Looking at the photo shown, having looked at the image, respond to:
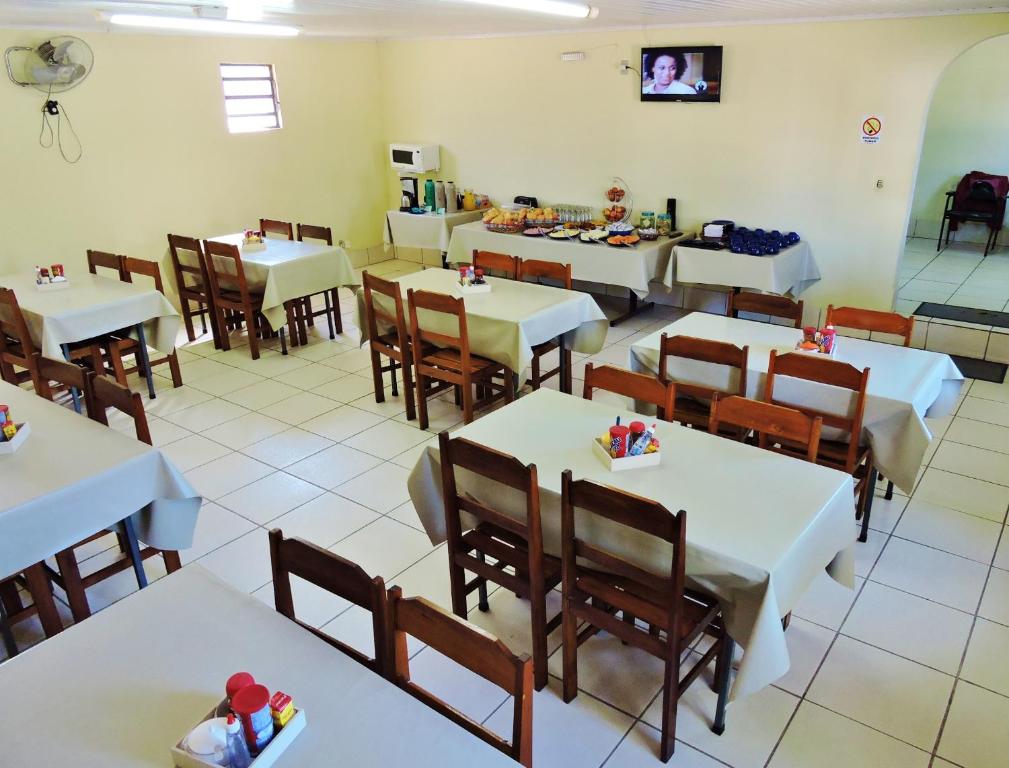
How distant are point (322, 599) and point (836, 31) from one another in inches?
219

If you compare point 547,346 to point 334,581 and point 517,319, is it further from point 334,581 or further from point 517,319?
point 334,581

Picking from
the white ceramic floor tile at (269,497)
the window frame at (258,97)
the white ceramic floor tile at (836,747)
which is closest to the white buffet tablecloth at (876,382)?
the white ceramic floor tile at (836,747)

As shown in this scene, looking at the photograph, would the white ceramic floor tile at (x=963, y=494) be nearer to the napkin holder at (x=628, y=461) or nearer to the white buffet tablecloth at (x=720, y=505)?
the white buffet tablecloth at (x=720, y=505)

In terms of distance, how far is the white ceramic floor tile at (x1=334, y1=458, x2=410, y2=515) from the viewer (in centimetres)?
399

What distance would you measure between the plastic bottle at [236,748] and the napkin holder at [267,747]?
0.02 metres

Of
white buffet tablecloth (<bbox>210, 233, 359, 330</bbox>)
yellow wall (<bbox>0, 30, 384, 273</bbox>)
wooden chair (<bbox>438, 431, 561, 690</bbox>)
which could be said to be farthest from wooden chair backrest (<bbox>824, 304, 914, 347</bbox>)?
yellow wall (<bbox>0, 30, 384, 273</bbox>)

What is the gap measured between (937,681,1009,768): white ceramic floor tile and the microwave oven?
7.07m

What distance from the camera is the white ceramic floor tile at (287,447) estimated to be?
4500 mm

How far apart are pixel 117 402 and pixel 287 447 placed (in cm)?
161

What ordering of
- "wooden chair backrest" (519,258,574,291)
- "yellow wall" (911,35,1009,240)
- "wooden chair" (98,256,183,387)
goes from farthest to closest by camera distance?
1. "yellow wall" (911,35,1009,240)
2. "wooden chair backrest" (519,258,574,291)
3. "wooden chair" (98,256,183,387)

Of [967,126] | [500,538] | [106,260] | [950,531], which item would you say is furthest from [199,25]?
[967,126]

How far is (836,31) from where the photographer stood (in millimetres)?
5738

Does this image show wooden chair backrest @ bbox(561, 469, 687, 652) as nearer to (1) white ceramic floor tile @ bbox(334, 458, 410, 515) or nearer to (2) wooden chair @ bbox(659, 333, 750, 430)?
(2) wooden chair @ bbox(659, 333, 750, 430)

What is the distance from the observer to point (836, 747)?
8.18ft
